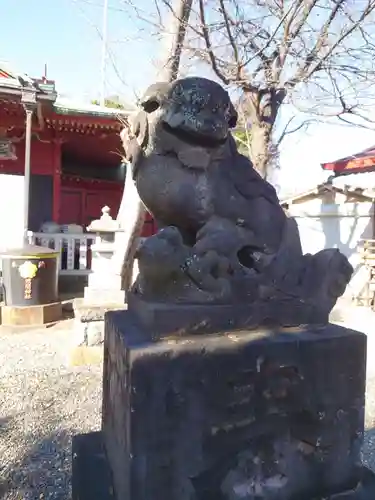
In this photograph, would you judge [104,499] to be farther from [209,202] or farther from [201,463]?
[209,202]

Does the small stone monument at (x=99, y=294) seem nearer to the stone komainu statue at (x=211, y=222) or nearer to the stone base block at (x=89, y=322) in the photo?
the stone base block at (x=89, y=322)

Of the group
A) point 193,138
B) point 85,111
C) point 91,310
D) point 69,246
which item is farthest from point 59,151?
point 193,138

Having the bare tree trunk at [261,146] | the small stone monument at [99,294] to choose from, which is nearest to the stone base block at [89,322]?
the small stone monument at [99,294]

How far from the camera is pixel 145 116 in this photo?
5.83 ft

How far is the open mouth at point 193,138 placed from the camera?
166cm

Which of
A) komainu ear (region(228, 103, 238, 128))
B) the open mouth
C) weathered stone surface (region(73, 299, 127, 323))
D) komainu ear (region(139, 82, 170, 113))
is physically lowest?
weathered stone surface (region(73, 299, 127, 323))

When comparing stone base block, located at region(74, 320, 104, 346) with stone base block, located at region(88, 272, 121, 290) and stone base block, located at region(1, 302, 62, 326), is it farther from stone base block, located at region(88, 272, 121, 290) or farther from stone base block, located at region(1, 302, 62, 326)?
stone base block, located at region(1, 302, 62, 326)

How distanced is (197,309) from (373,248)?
20.7 feet

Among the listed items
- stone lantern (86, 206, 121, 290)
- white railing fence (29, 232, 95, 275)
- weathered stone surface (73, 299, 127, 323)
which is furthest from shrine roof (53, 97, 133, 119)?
weathered stone surface (73, 299, 127, 323)

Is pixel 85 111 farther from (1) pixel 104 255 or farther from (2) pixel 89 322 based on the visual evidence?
(2) pixel 89 322

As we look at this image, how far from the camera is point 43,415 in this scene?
11.4ft

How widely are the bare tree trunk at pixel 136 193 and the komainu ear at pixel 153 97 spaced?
2.95m

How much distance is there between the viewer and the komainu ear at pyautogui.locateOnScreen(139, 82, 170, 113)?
5.62 feet

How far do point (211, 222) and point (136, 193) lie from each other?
3.15m
